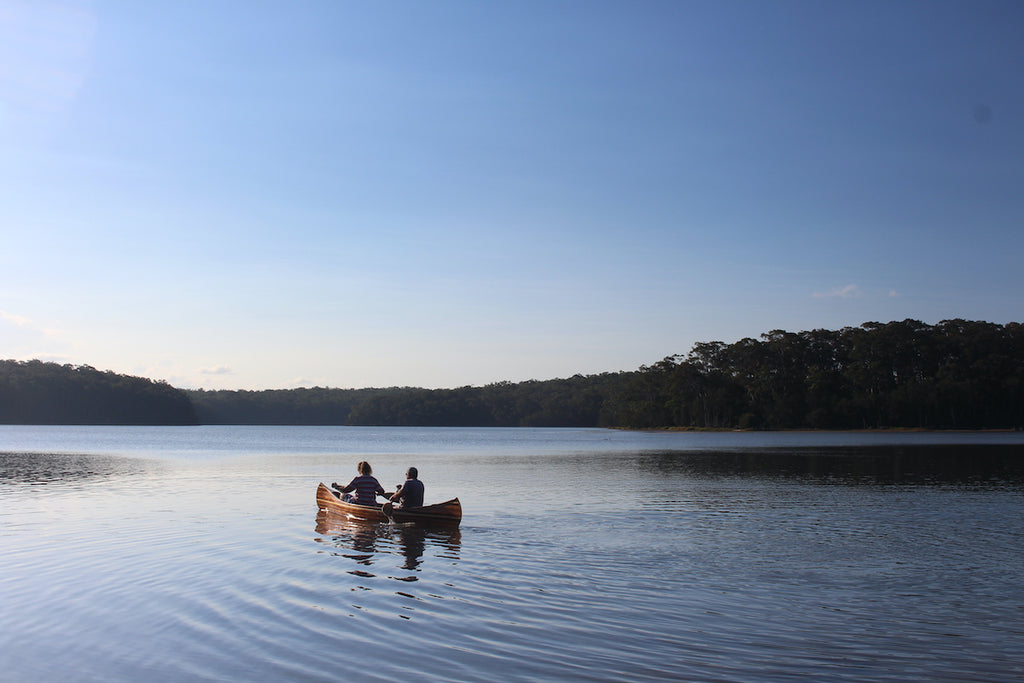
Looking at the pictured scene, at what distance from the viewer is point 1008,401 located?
126312mm

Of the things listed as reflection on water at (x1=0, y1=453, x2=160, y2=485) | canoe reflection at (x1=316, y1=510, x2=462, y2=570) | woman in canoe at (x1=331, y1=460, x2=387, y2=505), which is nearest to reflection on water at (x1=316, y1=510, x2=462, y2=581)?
canoe reflection at (x1=316, y1=510, x2=462, y2=570)

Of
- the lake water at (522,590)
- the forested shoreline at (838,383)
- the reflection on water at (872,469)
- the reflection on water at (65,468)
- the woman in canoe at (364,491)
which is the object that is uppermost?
the forested shoreline at (838,383)

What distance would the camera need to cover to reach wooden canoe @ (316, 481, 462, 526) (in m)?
19.4

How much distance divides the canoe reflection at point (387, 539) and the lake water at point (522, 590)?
0.39 ft

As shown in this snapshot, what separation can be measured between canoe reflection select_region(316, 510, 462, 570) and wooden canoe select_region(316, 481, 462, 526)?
162mm

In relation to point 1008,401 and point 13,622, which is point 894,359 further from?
point 13,622

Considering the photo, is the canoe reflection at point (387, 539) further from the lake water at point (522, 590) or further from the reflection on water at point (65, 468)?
the reflection on water at point (65, 468)

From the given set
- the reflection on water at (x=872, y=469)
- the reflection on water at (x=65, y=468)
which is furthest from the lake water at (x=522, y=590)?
the reflection on water at (x=65, y=468)

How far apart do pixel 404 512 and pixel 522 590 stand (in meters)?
8.39

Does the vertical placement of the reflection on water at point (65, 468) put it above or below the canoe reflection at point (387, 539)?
below

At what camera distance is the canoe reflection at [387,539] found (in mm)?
15984

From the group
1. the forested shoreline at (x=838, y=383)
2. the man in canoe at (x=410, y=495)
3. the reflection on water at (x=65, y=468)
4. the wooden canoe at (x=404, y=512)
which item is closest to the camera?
the wooden canoe at (x=404, y=512)

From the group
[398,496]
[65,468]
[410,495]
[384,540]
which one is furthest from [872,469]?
[65,468]

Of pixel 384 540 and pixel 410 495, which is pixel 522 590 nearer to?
pixel 384 540
